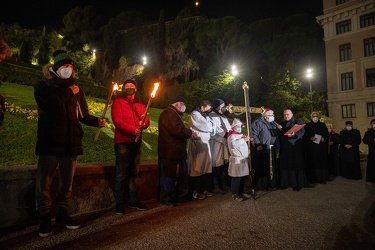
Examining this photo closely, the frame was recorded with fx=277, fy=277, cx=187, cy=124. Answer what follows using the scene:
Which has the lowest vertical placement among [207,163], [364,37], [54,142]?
[207,163]

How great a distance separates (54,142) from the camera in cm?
378

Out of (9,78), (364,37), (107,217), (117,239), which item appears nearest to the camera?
(117,239)

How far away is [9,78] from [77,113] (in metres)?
16.0

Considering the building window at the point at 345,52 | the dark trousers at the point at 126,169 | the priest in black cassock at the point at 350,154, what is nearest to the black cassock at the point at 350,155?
the priest in black cassock at the point at 350,154

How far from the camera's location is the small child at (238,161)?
238 inches

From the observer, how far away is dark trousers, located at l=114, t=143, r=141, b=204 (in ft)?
15.7

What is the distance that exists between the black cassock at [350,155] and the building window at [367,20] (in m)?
28.7

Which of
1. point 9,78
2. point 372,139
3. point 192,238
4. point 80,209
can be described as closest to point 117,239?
point 192,238

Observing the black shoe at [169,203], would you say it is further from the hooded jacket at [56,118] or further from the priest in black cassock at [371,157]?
the priest in black cassock at [371,157]

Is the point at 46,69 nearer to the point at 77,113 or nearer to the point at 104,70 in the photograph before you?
the point at 77,113

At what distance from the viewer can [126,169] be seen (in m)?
4.96

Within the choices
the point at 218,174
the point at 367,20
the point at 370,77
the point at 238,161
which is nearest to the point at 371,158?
the point at 218,174

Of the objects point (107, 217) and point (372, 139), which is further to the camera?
point (372, 139)

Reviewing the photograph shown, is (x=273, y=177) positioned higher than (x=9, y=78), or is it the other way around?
(x=9, y=78)
